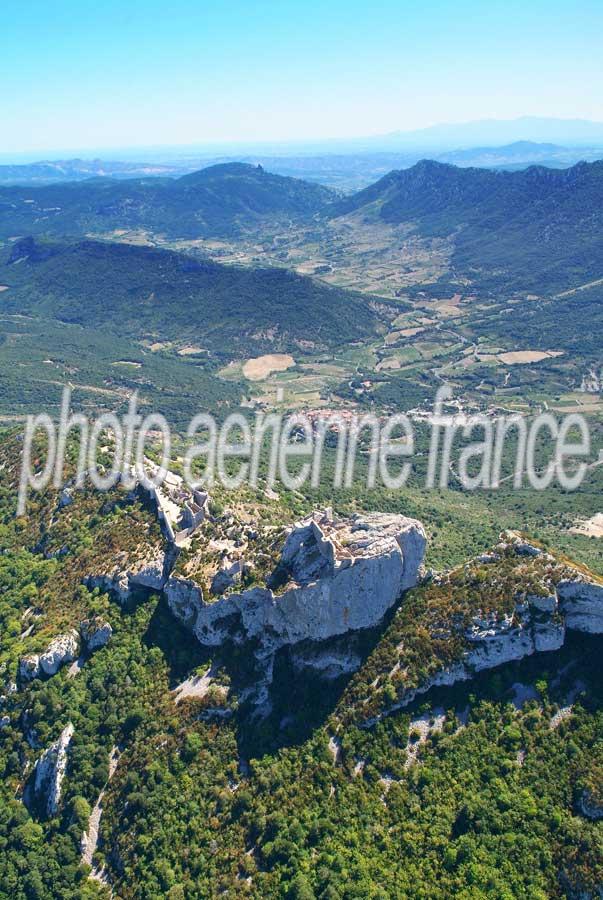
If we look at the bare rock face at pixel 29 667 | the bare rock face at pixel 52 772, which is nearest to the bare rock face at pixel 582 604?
the bare rock face at pixel 52 772

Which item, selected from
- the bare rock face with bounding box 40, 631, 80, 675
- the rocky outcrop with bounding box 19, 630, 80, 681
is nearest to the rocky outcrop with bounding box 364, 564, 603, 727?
the bare rock face with bounding box 40, 631, 80, 675

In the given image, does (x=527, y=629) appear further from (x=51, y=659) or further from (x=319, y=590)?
(x=51, y=659)

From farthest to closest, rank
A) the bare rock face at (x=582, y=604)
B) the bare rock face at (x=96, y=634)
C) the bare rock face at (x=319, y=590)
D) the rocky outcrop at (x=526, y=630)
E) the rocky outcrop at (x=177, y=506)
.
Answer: the rocky outcrop at (x=177, y=506)
the bare rock face at (x=96, y=634)
the bare rock face at (x=319, y=590)
the rocky outcrop at (x=526, y=630)
the bare rock face at (x=582, y=604)

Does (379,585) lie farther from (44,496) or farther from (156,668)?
(44,496)

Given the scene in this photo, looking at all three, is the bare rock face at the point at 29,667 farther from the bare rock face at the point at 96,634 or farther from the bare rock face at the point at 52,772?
the bare rock face at the point at 52,772

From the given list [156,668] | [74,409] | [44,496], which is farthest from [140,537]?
[74,409]
